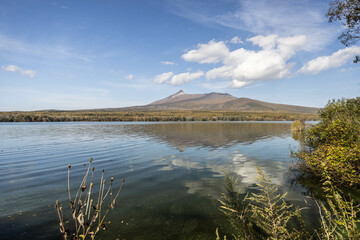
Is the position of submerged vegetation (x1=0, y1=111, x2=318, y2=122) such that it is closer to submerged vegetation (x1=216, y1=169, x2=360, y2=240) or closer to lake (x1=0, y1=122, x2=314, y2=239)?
lake (x1=0, y1=122, x2=314, y2=239)

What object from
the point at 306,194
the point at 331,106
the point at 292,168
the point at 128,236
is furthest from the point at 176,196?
the point at 331,106

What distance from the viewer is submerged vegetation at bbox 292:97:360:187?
880 centimetres

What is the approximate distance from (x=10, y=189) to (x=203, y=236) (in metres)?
9.61

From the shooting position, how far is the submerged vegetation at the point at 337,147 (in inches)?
347

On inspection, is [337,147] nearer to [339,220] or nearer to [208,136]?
[339,220]

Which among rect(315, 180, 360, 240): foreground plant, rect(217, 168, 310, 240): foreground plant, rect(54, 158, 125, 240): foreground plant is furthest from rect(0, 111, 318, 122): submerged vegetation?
rect(54, 158, 125, 240): foreground plant

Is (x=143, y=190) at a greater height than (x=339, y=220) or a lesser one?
lesser

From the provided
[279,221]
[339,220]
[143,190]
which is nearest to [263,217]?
[339,220]

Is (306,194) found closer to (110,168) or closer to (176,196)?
(176,196)

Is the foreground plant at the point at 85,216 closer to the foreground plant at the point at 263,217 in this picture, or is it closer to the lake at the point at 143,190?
the lake at the point at 143,190

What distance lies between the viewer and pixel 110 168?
1305 cm

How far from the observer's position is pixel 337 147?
30.6 feet

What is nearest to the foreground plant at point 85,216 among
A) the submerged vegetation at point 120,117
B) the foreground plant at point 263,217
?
the foreground plant at point 263,217

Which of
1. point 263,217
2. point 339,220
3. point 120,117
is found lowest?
point 263,217
